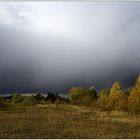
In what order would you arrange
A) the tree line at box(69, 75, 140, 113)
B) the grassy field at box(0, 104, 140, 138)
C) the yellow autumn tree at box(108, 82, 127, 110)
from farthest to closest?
the yellow autumn tree at box(108, 82, 127, 110)
the tree line at box(69, 75, 140, 113)
the grassy field at box(0, 104, 140, 138)

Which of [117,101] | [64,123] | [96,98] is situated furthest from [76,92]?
[117,101]

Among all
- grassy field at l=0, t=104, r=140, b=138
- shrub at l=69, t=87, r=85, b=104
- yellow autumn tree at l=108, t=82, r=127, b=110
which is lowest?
grassy field at l=0, t=104, r=140, b=138

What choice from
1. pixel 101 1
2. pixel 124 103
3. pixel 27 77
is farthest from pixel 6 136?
pixel 101 1

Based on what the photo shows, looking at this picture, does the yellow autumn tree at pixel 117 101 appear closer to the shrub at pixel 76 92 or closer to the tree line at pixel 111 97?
the tree line at pixel 111 97

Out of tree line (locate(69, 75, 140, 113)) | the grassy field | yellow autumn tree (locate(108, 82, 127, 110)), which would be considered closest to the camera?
the grassy field

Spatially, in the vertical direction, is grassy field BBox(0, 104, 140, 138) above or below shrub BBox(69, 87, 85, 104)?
below

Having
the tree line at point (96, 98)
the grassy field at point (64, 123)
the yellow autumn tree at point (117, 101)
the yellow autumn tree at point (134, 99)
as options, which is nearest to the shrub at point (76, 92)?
the tree line at point (96, 98)

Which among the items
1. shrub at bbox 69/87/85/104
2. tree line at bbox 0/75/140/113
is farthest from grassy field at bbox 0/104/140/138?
shrub at bbox 69/87/85/104

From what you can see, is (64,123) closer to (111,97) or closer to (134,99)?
(111,97)

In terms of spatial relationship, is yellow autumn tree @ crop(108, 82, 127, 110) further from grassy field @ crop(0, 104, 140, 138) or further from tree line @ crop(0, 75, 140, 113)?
grassy field @ crop(0, 104, 140, 138)
